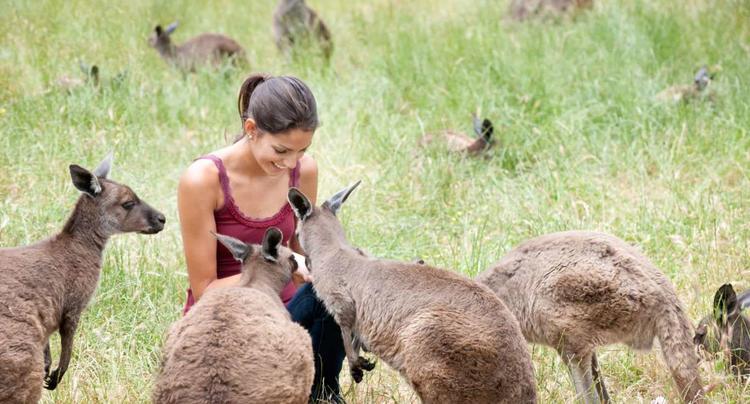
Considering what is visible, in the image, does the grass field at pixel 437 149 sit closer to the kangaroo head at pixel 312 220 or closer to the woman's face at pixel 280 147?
the kangaroo head at pixel 312 220

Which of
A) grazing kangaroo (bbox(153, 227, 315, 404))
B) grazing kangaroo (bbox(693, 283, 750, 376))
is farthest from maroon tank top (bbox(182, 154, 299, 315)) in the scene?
grazing kangaroo (bbox(693, 283, 750, 376))

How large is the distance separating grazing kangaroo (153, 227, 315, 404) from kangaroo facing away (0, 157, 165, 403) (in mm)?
478

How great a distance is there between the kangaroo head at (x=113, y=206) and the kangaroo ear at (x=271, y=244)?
0.72 metres

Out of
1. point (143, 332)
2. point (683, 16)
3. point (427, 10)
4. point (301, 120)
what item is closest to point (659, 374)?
point (301, 120)

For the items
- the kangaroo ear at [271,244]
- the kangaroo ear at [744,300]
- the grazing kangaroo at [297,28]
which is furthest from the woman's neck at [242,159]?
→ the grazing kangaroo at [297,28]

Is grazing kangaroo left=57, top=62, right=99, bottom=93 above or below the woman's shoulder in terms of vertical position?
below

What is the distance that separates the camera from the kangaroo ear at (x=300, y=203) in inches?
147

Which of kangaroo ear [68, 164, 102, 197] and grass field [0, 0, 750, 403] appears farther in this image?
grass field [0, 0, 750, 403]

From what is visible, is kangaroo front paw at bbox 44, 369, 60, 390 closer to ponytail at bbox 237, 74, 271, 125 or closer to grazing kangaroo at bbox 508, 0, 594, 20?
ponytail at bbox 237, 74, 271, 125

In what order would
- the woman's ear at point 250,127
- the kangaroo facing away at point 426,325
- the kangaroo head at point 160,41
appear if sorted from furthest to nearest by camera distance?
the kangaroo head at point 160,41 < the woman's ear at point 250,127 < the kangaroo facing away at point 426,325

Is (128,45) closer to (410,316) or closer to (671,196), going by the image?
(671,196)

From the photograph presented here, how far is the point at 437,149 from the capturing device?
661cm

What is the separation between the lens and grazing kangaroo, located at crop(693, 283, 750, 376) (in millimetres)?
4102

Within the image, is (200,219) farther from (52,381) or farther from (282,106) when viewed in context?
(52,381)
